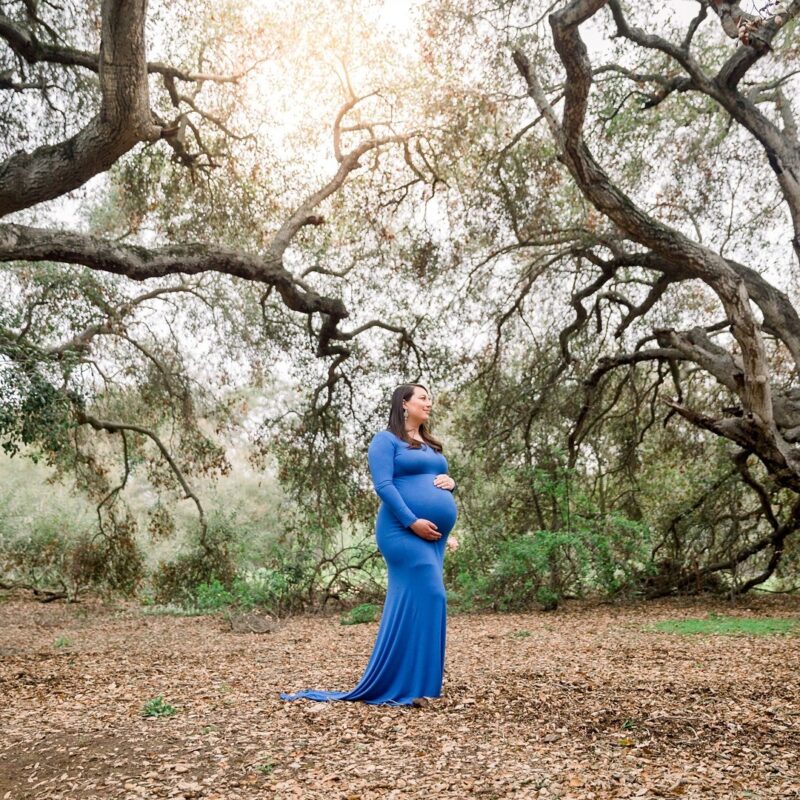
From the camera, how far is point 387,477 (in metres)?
5.11

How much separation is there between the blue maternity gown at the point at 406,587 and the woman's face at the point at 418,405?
0.66 ft

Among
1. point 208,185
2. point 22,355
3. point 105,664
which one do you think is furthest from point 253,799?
point 208,185

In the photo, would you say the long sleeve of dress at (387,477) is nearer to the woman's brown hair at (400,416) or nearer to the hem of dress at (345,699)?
the woman's brown hair at (400,416)

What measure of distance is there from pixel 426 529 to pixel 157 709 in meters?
1.99

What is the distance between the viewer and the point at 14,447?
7.52m

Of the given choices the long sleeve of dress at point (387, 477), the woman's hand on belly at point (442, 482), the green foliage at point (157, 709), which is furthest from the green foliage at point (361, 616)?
the long sleeve of dress at point (387, 477)

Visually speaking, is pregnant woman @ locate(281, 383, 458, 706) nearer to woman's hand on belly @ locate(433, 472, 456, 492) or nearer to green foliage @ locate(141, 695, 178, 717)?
woman's hand on belly @ locate(433, 472, 456, 492)

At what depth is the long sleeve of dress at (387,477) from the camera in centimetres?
502

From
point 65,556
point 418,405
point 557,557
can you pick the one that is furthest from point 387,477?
point 65,556

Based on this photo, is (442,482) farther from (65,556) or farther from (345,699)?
(65,556)

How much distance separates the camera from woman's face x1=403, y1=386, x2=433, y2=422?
5312 millimetres

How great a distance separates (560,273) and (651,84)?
277 centimetres

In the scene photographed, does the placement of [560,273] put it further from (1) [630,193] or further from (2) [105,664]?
(2) [105,664]

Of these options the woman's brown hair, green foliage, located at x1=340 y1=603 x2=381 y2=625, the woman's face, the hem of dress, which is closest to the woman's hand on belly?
the woman's brown hair
